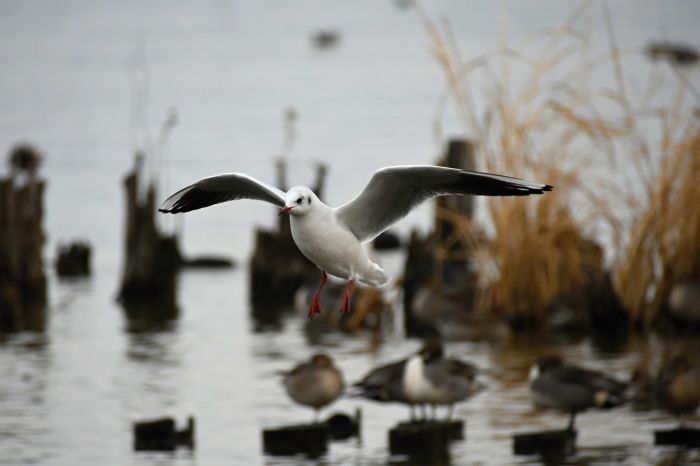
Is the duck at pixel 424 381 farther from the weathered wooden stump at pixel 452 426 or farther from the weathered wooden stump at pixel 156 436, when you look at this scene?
the weathered wooden stump at pixel 156 436

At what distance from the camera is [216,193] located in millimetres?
6359

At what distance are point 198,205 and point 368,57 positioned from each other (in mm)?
61458

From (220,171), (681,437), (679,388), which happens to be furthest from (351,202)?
(220,171)

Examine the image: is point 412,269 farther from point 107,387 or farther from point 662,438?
point 662,438

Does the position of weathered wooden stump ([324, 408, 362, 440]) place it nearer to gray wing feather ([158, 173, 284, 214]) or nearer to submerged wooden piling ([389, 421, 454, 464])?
submerged wooden piling ([389, 421, 454, 464])

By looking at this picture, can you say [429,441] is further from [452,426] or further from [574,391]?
[574,391]

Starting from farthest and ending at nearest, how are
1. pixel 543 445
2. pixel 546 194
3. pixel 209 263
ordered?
1. pixel 209 263
2. pixel 546 194
3. pixel 543 445

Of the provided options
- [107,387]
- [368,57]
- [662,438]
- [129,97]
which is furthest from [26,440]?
[368,57]

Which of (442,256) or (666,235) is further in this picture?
(442,256)

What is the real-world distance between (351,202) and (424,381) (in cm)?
517

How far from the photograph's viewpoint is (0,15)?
95.9 m

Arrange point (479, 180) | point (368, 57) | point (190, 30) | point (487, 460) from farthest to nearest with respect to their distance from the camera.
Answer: point (190, 30) → point (368, 57) → point (487, 460) → point (479, 180)

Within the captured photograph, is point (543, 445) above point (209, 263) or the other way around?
the other way around

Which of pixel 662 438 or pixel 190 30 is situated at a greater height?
pixel 190 30
